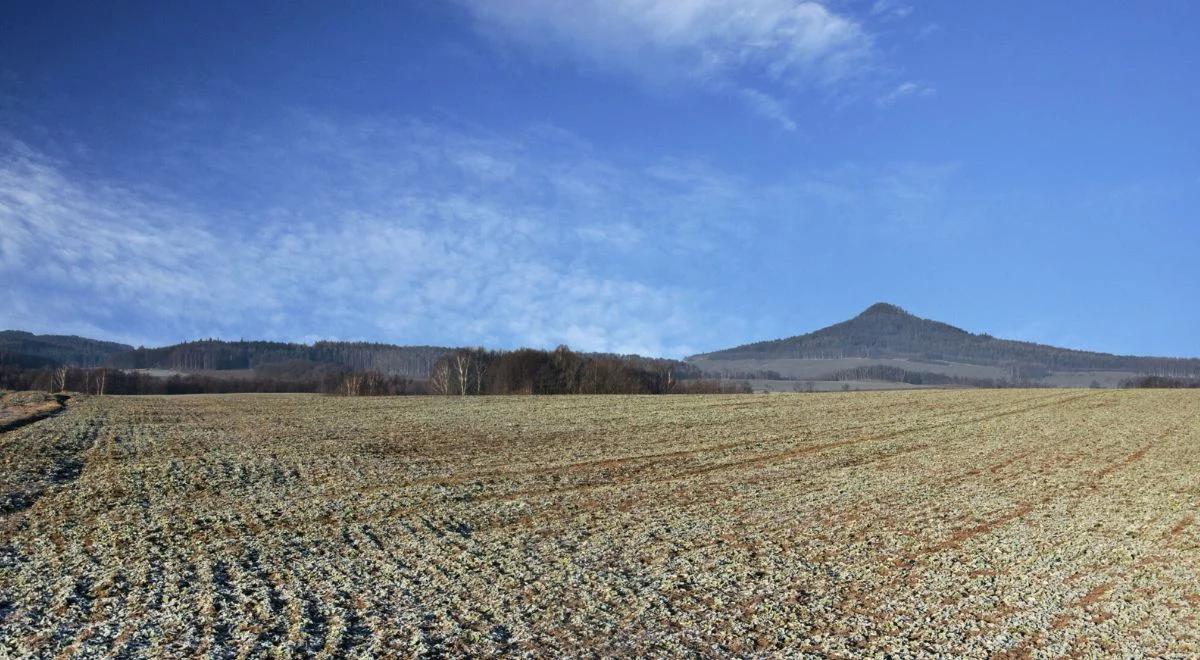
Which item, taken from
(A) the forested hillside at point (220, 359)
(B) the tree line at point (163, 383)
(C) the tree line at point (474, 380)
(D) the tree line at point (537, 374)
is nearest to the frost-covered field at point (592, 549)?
(C) the tree line at point (474, 380)

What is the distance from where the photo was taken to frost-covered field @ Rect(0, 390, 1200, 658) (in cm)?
852

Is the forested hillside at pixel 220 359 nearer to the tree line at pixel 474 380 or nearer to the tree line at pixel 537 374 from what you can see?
the tree line at pixel 474 380

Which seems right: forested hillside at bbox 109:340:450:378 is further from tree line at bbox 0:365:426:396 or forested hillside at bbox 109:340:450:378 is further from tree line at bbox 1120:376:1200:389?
tree line at bbox 1120:376:1200:389

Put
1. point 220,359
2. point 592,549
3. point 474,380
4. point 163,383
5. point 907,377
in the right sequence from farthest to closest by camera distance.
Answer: point 220,359 < point 907,377 < point 163,383 < point 474,380 < point 592,549

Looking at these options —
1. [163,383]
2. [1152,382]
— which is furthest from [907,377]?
[163,383]

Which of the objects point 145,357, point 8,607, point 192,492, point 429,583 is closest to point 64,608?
point 8,607

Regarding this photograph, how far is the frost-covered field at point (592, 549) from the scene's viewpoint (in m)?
8.52

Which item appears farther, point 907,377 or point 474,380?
point 907,377

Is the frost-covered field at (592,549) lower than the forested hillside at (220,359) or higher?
lower

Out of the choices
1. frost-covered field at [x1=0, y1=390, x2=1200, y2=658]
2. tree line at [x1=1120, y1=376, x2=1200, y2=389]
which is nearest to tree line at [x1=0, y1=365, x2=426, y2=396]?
frost-covered field at [x1=0, y1=390, x2=1200, y2=658]

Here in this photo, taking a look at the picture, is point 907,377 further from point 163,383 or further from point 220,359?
point 220,359

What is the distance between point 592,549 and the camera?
1228 centimetres

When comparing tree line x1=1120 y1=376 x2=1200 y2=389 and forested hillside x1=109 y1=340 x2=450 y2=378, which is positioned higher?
forested hillside x1=109 y1=340 x2=450 y2=378

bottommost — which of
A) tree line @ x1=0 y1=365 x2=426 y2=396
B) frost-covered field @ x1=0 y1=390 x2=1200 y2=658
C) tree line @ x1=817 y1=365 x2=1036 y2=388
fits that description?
frost-covered field @ x1=0 y1=390 x2=1200 y2=658
